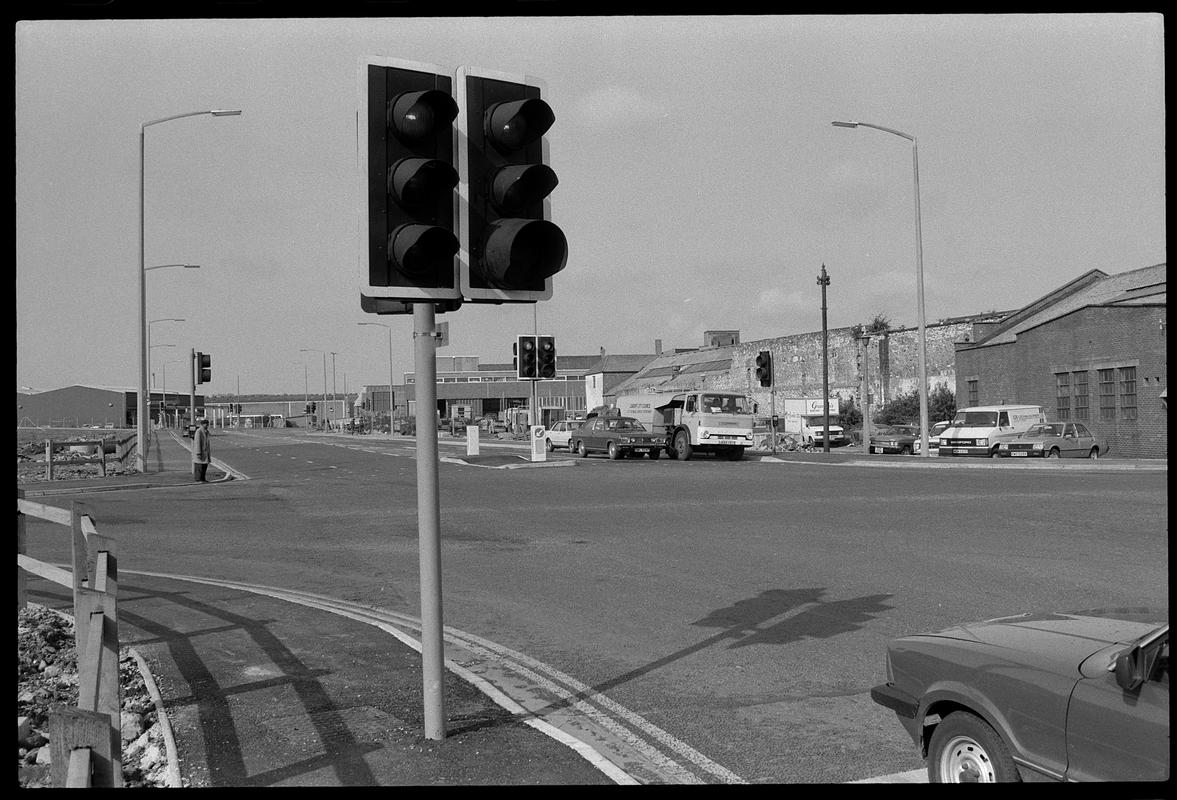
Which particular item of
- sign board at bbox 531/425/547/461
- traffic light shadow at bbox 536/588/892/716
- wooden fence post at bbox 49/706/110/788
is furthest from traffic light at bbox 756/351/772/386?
wooden fence post at bbox 49/706/110/788

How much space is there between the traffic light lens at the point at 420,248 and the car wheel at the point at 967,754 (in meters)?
3.23

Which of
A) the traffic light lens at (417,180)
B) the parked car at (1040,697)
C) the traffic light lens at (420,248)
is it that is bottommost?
the parked car at (1040,697)

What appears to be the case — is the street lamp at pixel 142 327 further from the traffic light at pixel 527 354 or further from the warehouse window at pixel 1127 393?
the warehouse window at pixel 1127 393

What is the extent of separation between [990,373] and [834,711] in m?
48.6

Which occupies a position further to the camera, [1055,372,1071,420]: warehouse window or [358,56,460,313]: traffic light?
[1055,372,1071,420]: warehouse window

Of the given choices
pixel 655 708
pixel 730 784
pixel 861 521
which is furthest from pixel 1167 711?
pixel 861 521

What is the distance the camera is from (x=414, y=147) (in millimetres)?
5195

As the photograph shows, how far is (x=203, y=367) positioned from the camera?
3456 centimetres

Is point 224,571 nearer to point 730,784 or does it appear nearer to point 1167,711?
point 730,784

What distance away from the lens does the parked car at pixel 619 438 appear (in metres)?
38.5

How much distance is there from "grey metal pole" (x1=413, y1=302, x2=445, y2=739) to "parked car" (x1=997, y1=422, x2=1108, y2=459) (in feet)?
118

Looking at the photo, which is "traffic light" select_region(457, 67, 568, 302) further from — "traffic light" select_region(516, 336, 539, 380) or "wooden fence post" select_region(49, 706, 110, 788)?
"traffic light" select_region(516, 336, 539, 380)

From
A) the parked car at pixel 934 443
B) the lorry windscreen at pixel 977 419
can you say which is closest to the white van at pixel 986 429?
the lorry windscreen at pixel 977 419

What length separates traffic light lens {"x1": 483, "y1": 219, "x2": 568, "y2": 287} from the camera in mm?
5320
